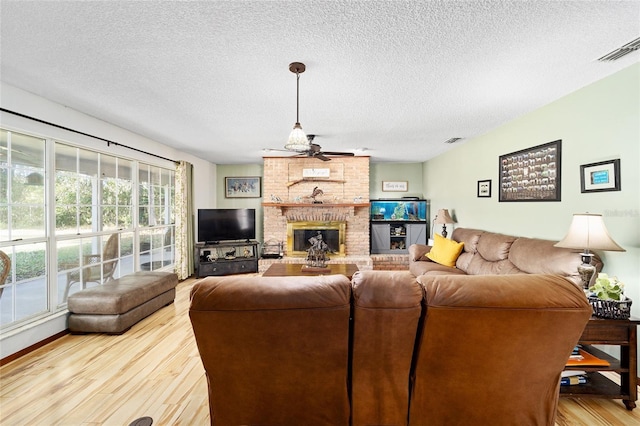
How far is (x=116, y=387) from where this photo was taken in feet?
6.76

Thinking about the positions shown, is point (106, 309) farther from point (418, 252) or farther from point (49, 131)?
point (418, 252)

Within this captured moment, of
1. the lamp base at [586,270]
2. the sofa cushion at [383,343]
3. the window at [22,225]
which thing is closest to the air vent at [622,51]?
the lamp base at [586,270]

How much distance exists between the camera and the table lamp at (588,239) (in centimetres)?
193

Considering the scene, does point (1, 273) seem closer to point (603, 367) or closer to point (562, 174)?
point (603, 367)

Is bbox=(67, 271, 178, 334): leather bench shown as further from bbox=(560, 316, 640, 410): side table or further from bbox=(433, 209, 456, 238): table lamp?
bbox=(433, 209, 456, 238): table lamp

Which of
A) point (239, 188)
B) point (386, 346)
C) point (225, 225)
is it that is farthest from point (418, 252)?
point (239, 188)

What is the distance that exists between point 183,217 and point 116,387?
339 cm

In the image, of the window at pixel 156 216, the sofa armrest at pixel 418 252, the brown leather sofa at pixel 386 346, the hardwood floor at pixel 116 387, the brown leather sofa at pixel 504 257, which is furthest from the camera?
the sofa armrest at pixel 418 252

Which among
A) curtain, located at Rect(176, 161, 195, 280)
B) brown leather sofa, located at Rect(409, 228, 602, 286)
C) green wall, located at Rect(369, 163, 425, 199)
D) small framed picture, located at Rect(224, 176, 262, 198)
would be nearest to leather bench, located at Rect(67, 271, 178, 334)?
curtain, located at Rect(176, 161, 195, 280)

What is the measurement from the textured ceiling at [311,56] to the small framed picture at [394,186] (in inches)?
129

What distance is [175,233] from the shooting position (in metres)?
5.09

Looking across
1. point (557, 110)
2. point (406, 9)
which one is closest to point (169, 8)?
point (406, 9)

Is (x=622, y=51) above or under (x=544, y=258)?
above

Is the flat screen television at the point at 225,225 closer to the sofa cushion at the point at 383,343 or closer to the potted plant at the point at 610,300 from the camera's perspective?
the sofa cushion at the point at 383,343
